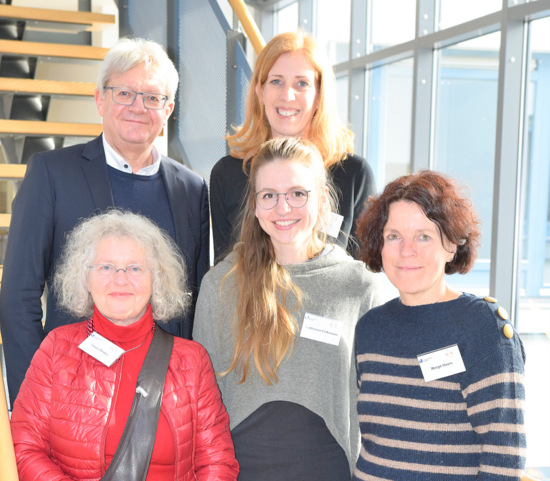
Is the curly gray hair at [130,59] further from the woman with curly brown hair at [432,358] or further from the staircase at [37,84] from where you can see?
the staircase at [37,84]

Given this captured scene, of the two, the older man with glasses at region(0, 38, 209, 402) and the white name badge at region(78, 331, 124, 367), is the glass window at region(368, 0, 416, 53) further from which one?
the white name badge at region(78, 331, 124, 367)

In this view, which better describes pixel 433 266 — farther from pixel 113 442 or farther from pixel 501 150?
pixel 501 150

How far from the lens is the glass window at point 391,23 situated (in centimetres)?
605

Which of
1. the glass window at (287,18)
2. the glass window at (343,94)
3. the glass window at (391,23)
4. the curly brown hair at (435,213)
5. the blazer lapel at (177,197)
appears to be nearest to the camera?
the curly brown hair at (435,213)

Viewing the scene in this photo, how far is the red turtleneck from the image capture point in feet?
5.66

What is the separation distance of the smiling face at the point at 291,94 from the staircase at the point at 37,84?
250 centimetres

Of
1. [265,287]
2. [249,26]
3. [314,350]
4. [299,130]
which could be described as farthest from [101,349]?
[249,26]

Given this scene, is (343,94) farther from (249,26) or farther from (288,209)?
(288,209)

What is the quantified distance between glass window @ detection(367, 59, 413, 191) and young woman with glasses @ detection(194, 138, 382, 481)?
14.6ft

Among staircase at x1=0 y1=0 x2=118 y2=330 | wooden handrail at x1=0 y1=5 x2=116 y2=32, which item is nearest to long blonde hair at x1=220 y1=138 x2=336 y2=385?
staircase at x1=0 y1=0 x2=118 y2=330

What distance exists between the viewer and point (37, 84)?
4.77 meters

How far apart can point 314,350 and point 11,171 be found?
3.19 m

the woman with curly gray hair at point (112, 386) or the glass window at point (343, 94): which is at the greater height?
the glass window at point (343, 94)

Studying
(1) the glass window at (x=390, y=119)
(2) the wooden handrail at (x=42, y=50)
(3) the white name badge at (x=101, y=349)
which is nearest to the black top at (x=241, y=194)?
(3) the white name badge at (x=101, y=349)
